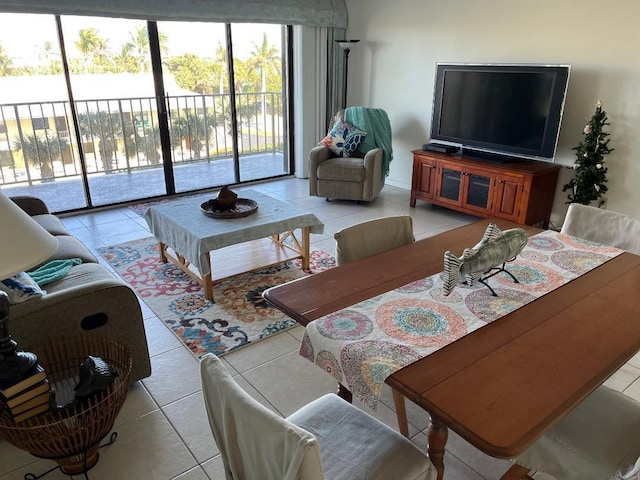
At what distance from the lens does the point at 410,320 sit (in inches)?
59.1

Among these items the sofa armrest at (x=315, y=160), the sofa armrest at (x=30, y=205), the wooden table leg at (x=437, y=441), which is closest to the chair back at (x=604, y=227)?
the wooden table leg at (x=437, y=441)

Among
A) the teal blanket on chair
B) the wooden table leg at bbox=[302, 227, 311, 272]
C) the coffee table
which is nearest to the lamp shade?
the coffee table

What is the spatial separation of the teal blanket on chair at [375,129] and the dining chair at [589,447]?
12.7 feet

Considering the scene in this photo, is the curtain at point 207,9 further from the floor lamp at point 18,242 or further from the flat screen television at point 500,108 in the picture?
the floor lamp at point 18,242

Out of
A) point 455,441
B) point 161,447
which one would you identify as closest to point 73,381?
point 161,447

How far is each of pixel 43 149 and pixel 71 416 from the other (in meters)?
4.11

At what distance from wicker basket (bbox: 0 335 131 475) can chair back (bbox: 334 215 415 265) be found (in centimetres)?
97

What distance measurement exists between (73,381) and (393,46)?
4793 mm

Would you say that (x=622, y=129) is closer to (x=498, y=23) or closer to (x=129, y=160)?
(x=498, y=23)

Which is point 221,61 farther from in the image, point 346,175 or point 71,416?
point 71,416

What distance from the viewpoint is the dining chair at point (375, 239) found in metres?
1.98

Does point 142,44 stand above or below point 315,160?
above

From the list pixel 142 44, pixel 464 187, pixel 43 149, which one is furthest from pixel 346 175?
pixel 43 149

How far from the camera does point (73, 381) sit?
1.95 m
